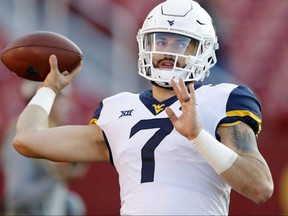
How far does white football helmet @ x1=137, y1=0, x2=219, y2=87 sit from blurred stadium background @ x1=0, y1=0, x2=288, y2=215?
128 inches

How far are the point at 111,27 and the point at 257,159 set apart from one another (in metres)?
4.31

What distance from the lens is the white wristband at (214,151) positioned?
263cm

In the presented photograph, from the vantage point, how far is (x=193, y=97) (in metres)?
2.60

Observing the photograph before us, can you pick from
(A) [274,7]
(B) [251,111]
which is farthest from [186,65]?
(A) [274,7]

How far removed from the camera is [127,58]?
666 cm

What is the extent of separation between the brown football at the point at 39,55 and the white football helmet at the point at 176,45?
0.32 meters

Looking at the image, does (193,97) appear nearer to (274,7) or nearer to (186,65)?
(186,65)

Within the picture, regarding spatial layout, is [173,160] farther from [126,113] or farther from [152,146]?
[126,113]

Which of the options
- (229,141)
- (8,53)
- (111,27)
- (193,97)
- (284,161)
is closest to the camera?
(193,97)

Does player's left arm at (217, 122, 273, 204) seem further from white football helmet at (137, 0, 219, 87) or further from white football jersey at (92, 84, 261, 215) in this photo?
white football helmet at (137, 0, 219, 87)

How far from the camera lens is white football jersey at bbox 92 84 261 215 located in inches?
110

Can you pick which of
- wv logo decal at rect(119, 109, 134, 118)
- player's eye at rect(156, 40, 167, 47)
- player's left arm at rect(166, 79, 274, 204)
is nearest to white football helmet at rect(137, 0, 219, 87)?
player's eye at rect(156, 40, 167, 47)

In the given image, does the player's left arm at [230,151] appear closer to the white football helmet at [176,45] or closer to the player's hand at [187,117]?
the player's hand at [187,117]

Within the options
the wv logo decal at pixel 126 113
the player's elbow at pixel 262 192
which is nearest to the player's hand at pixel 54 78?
the wv logo decal at pixel 126 113
